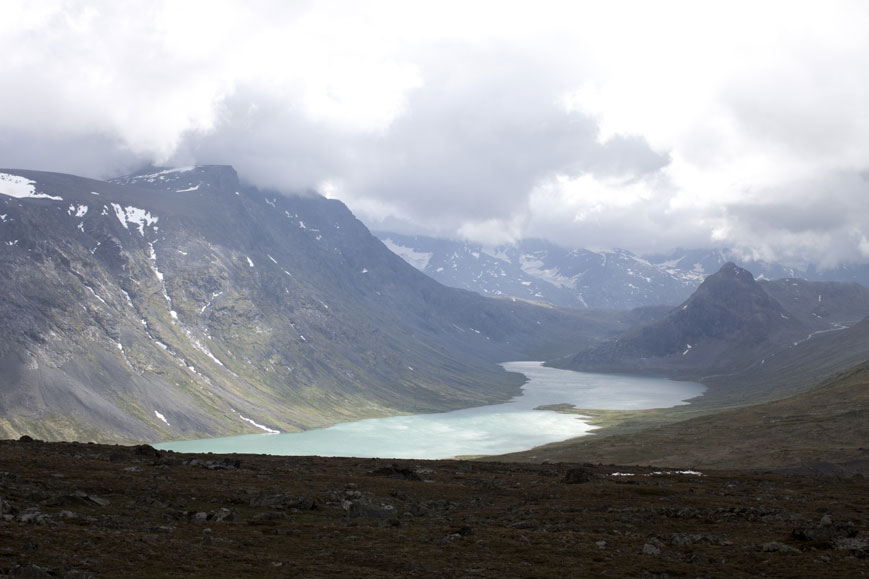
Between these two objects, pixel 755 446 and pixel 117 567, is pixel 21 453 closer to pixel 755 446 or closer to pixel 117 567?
pixel 117 567

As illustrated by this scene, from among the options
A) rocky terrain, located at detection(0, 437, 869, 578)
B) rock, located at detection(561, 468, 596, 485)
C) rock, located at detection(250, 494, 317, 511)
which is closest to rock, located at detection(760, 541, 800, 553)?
rocky terrain, located at detection(0, 437, 869, 578)

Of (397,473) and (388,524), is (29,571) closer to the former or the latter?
(388,524)

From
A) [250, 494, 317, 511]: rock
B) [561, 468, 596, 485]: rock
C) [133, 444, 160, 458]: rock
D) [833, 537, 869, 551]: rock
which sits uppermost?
[133, 444, 160, 458]: rock

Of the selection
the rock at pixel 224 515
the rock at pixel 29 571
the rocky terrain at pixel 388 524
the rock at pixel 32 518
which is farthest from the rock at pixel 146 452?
the rock at pixel 29 571

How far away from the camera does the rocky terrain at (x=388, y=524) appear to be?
31922 millimetres

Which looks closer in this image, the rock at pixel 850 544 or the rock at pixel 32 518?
the rock at pixel 32 518

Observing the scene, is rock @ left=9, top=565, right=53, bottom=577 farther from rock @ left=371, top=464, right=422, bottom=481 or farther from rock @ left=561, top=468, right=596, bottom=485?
rock @ left=561, top=468, right=596, bottom=485

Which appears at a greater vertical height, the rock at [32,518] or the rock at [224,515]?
the rock at [32,518]

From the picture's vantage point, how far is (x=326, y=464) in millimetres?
84688

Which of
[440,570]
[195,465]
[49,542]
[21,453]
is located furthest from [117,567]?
[21,453]

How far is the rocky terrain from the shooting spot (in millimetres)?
31922

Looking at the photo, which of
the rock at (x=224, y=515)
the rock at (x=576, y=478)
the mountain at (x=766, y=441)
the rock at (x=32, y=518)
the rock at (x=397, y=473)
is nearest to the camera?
the rock at (x=32, y=518)

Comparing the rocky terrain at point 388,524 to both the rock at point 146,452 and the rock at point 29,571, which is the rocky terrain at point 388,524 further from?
the rock at point 146,452

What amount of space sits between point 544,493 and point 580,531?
58.7ft
